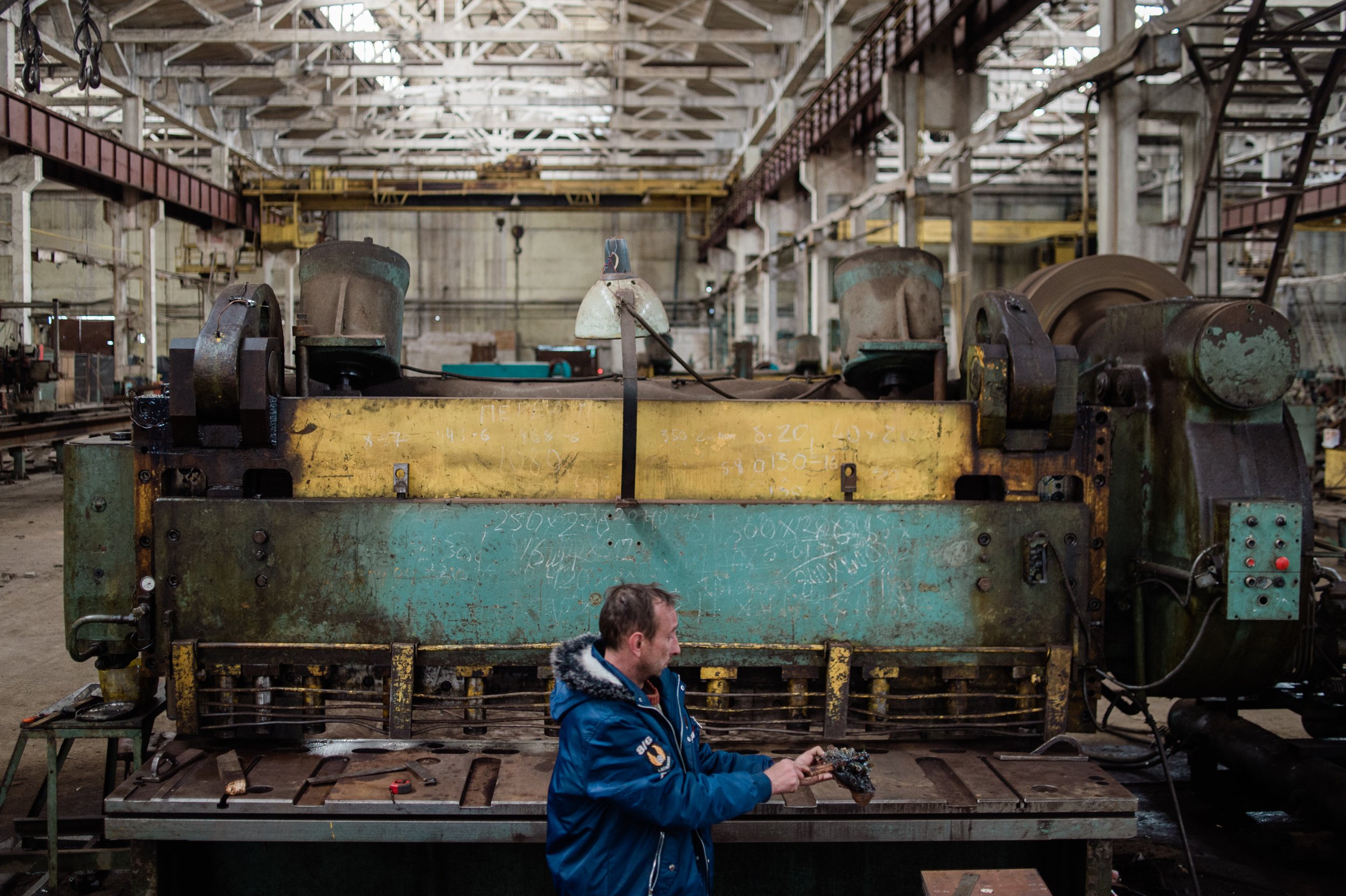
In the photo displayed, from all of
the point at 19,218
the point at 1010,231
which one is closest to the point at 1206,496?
the point at 19,218

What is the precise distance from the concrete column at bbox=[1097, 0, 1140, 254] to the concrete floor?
364cm

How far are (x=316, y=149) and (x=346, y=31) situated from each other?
29.4 feet

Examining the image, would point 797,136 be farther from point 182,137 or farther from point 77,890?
point 182,137

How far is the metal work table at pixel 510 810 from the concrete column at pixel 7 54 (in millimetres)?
15200

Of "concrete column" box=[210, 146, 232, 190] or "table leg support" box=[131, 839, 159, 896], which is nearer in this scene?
"table leg support" box=[131, 839, 159, 896]


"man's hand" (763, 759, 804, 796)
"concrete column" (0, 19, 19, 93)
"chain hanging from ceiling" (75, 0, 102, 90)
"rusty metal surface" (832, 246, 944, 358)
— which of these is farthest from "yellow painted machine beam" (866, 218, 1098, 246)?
"man's hand" (763, 759, 804, 796)

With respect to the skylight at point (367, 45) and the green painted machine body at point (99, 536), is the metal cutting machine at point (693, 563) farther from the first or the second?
the skylight at point (367, 45)

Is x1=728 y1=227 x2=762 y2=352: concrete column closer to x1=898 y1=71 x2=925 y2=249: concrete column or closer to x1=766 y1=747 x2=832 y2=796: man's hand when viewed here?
x1=898 y1=71 x2=925 y2=249: concrete column

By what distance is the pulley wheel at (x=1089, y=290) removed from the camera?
13.5 ft

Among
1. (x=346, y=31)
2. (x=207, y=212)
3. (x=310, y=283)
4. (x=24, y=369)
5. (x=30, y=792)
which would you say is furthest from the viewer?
(x=207, y=212)

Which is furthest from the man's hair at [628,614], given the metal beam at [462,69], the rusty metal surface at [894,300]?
the metal beam at [462,69]

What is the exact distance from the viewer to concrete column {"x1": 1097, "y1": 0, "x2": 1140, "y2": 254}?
293 inches

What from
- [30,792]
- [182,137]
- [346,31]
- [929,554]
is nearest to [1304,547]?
[929,554]

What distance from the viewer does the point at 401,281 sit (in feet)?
12.6
